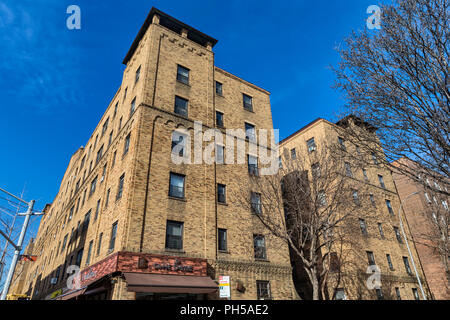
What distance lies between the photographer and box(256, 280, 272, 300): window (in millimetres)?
17953

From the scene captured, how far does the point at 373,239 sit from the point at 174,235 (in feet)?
64.7

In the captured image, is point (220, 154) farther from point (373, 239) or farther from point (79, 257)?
point (373, 239)

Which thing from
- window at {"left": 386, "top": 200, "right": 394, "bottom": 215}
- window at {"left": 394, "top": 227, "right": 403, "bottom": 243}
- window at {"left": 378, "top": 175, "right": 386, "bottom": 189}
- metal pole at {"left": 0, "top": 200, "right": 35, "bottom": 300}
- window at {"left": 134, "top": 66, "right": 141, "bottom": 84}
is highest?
window at {"left": 134, "top": 66, "right": 141, "bottom": 84}

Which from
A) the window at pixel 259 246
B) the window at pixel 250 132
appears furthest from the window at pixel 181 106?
the window at pixel 259 246

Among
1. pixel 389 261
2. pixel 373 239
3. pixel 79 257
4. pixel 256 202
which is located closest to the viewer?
pixel 256 202

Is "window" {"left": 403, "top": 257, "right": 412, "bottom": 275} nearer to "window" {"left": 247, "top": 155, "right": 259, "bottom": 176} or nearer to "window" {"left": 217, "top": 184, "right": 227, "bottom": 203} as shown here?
"window" {"left": 247, "top": 155, "right": 259, "bottom": 176}

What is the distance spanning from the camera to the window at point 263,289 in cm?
1795

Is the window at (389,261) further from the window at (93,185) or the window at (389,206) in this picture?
the window at (93,185)

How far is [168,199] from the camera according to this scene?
17.2 m

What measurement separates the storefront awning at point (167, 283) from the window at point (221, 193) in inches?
222

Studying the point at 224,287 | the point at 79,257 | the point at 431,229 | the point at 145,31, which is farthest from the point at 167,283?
the point at 431,229

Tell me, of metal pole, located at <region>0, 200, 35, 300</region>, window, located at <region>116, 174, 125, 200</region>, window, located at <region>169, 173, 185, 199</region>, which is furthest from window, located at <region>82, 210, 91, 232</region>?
window, located at <region>169, 173, 185, 199</region>

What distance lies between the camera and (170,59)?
73.9 feet

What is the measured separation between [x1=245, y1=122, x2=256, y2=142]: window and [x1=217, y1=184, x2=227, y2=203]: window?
5.56 metres
